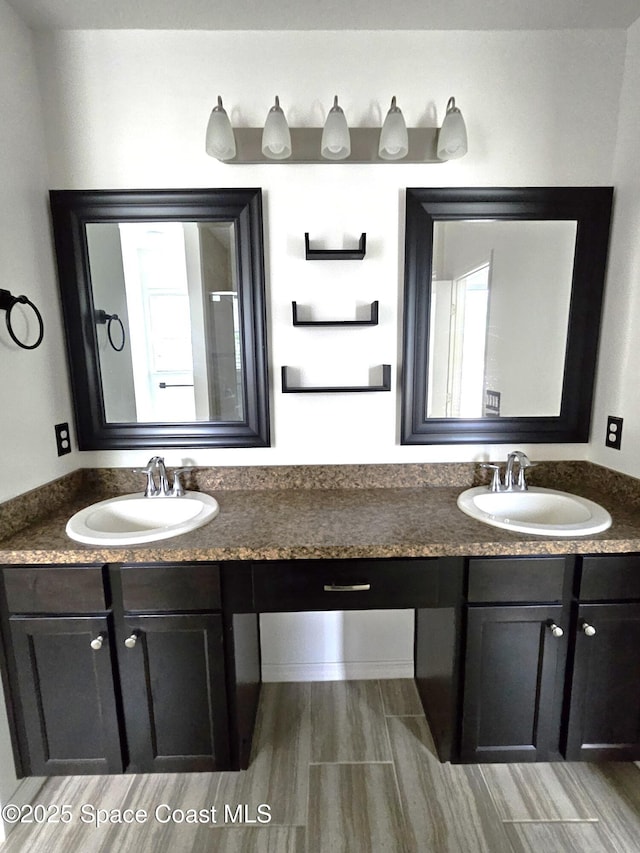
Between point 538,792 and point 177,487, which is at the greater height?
point 177,487

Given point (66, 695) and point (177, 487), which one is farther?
point (177, 487)

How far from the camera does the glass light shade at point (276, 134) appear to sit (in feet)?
4.50

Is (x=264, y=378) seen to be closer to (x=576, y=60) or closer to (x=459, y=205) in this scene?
(x=459, y=205)

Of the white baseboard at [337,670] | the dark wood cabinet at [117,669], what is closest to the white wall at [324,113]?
the dark wood cabinet at [117,669]

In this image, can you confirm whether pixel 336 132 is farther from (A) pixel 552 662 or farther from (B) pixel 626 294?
(A) pixel 552 662

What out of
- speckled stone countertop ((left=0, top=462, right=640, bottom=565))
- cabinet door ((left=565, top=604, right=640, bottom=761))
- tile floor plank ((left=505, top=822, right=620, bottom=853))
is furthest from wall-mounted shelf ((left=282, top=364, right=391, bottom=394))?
tile floor plank ((left=505, top=822, right=620, bottom=853))

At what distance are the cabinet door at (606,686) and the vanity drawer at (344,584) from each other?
51 cm

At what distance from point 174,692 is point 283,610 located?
1.48 feet

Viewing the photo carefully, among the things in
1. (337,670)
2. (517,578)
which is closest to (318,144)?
(517,578)

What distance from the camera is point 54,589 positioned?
4.03 ft

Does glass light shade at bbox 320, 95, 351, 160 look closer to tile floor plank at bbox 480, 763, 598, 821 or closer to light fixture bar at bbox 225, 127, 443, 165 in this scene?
light fixture bar at bbox 225, 127, 443, 165

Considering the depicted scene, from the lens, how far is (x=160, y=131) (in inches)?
58.6

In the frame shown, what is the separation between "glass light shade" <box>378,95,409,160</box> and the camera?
1.38m

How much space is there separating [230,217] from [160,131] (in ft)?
1.26
